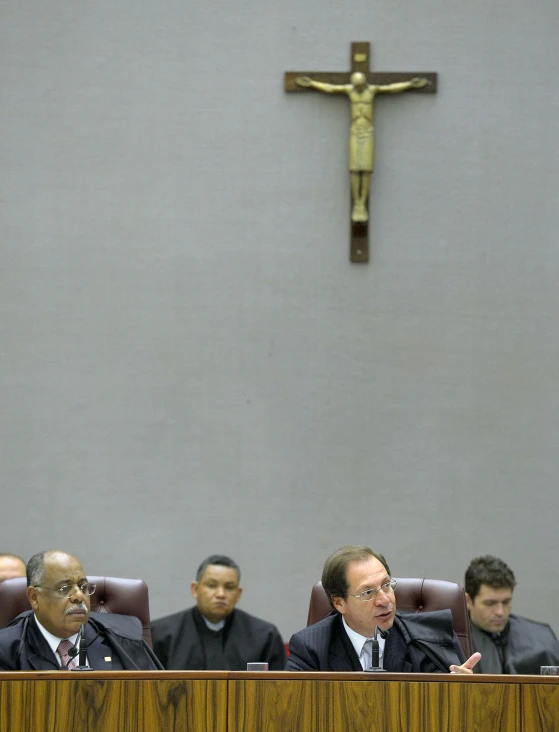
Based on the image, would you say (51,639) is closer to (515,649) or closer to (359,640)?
(359,640)

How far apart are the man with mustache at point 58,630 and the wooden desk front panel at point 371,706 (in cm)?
95

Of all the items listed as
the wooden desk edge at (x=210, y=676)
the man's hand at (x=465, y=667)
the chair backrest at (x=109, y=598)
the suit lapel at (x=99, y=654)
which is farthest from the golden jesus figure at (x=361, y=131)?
the wooden desk edge at (x=210, y=676)

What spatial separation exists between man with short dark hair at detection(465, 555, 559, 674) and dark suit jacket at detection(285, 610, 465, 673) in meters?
1.05

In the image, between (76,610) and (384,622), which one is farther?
(76,610)

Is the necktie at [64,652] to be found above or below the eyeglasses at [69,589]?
below

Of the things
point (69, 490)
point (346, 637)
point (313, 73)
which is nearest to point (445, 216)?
point (313, 73)

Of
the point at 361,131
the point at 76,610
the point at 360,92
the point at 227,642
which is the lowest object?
the point at 227,642

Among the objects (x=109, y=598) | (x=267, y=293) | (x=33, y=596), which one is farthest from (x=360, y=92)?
(x=33, y=596)

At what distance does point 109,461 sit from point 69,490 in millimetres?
256

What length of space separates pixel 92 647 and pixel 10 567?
138cm

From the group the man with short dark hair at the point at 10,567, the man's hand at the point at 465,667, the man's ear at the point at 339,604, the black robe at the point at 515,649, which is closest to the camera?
the man's hand at the point at 465,667

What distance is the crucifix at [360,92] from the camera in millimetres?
5859

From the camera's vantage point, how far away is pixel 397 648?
348 cm

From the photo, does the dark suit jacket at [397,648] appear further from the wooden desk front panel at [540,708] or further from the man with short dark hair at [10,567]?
the man with short dark hair at [10,567]
